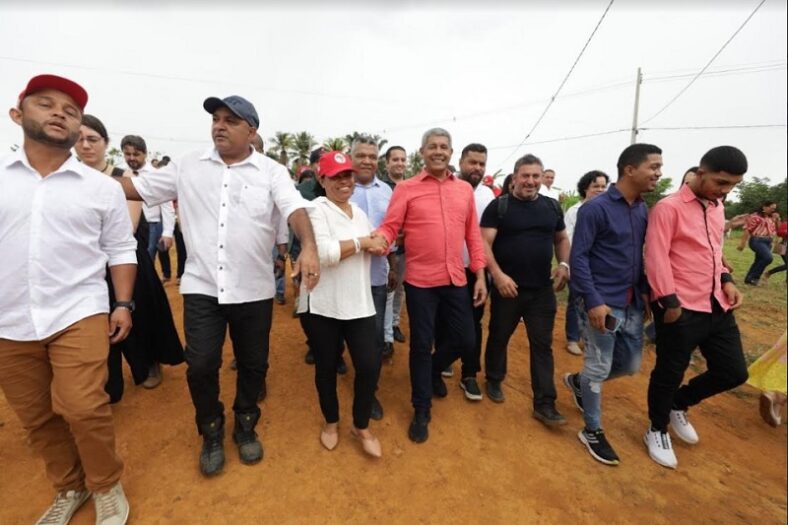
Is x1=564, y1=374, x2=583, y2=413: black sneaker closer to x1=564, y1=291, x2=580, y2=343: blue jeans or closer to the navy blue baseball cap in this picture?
x1=564, y1=291, x2=580, y2=343: blue jeans

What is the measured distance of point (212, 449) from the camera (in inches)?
95.4

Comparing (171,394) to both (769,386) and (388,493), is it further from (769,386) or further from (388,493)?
(769,386)

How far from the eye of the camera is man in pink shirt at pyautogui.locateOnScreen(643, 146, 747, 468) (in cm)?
247

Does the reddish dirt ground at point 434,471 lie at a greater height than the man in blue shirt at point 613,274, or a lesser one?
lesser

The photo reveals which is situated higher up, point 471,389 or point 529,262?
point 529,262

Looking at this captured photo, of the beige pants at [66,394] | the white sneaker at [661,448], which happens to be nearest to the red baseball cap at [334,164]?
the beige pants at [66,394]

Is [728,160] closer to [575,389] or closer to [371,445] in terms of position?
→ [575,389]

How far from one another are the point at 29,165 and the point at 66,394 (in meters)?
1.14

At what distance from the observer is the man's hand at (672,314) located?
244 centimetres

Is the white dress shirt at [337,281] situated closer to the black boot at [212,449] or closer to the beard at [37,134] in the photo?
the black boot at [212,449]

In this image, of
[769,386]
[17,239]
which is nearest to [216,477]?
[17,239]

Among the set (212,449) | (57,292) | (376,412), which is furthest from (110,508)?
(376,412)

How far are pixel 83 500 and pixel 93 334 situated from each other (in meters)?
1.07

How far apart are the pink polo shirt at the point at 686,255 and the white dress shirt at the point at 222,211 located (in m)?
2.40
